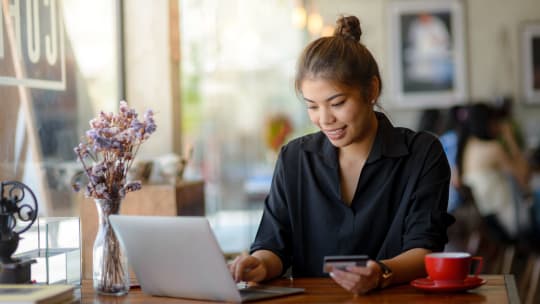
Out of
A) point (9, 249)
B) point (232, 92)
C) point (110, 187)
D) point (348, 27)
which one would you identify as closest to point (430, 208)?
point (348, 27)

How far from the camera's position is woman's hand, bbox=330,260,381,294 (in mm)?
1960

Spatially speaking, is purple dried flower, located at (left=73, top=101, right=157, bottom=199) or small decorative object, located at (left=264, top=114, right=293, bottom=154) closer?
purple dried flower, located at (left=73, top=101, right=157, bottom=199)

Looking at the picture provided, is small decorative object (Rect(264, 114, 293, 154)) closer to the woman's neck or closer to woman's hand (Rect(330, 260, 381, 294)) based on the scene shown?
the woman's neck

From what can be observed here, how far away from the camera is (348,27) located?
2.47m

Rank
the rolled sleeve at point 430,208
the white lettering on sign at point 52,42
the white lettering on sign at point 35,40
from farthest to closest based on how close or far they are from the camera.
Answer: the white lettering on sign at point 52,42, the white lettering on sign at point 35,40, the rolled sleeve at point 430,208

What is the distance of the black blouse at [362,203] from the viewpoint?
2.34 metres

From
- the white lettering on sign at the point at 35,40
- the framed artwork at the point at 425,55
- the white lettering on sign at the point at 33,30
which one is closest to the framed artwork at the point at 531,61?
the framed artwork at the point at 425,55

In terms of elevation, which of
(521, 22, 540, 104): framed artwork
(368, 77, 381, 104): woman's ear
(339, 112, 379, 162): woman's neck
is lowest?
(339, 112, 379, 162): woman's neck

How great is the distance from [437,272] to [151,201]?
1834 millimetres

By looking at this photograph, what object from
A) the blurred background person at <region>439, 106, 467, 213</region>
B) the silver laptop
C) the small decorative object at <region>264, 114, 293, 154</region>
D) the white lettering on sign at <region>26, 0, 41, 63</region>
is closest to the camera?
the silver laptop

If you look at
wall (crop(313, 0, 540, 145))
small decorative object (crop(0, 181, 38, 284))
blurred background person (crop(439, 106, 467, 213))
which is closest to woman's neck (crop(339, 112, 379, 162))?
small decorative object (crop(0, 181, 38, 284))

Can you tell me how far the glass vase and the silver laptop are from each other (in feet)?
0.18

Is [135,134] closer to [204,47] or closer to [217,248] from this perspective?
[217,248]

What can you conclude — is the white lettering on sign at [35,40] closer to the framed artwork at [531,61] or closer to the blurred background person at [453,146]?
the blurred background person at [453,146]
